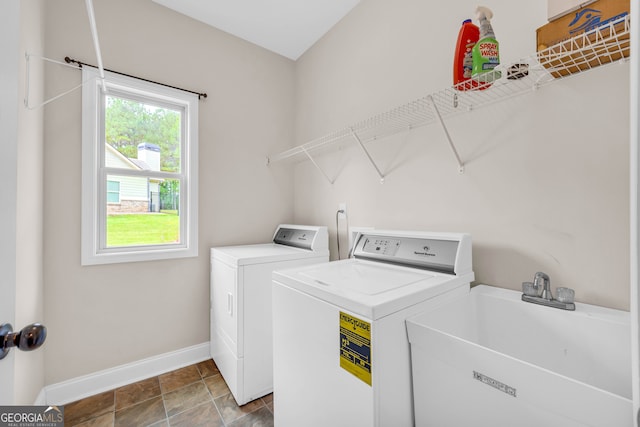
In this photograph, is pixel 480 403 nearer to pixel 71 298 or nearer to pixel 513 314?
pixel 513 314

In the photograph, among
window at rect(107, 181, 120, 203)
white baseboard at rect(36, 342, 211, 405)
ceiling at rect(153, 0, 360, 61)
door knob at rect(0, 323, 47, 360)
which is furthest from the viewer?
ceiling at rect(153, 0, 360, 61)

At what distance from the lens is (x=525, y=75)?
115 centimetres

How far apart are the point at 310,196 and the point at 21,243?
1.96m

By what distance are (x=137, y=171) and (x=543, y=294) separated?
8.79 feet

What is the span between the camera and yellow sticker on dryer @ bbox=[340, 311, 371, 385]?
36.2 inches

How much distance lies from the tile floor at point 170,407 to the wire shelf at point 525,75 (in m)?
1.84

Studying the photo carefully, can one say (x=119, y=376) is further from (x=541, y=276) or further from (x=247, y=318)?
(x=541, y=276)

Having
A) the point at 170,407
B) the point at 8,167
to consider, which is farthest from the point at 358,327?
the point at 170,407

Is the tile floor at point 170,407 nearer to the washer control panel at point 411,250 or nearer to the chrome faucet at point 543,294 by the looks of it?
the washer control panel at point 411,250

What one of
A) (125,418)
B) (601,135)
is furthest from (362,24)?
(125,418)

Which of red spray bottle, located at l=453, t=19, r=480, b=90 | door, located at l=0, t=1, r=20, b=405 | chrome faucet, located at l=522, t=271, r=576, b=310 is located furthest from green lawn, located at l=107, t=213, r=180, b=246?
chrome faucet, located at l=522, t=271, r=576, b=310

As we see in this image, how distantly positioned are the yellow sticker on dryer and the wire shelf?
1.06m

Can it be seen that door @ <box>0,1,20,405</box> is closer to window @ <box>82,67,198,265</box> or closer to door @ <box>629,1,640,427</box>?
door @ <box>629,1,640,427</box>

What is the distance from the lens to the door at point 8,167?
23.6 inches
